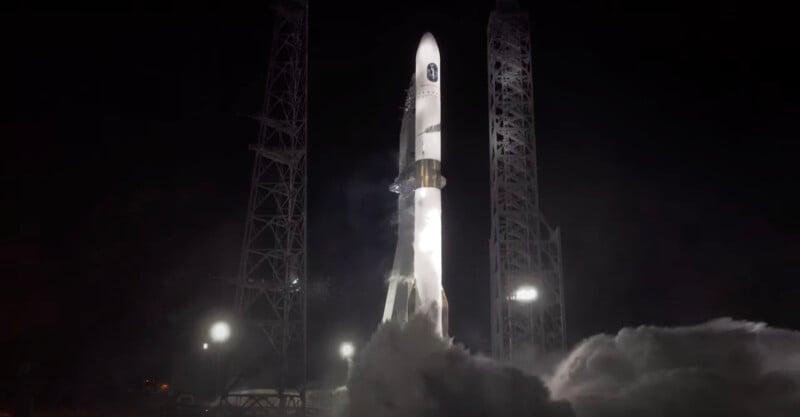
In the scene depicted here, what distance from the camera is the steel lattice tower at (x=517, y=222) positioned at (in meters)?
32.8

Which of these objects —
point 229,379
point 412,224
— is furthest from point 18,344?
point 412,224

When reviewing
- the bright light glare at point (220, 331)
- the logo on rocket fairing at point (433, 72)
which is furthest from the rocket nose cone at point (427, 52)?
the bright light glare at point (220, 331)

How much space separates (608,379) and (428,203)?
966 cm

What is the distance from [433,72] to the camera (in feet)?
98.0

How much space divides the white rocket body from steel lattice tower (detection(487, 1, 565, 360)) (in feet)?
18.8

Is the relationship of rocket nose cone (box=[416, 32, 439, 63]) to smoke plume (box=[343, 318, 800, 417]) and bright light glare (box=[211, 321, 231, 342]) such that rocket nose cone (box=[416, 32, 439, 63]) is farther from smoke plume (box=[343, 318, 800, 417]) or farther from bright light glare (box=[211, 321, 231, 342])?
bright light glare (box=[211, 321, 231, 342])

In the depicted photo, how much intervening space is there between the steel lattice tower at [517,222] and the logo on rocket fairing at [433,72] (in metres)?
5.67

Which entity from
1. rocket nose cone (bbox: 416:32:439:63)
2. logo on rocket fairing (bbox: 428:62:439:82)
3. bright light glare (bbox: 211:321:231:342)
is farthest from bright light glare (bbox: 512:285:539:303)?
bright light glare (bbox: 211:321:231:342)

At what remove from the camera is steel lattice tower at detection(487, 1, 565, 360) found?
32.8 metres

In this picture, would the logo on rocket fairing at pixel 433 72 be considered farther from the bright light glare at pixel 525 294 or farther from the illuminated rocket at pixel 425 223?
the bright light glare at pixel 525 294

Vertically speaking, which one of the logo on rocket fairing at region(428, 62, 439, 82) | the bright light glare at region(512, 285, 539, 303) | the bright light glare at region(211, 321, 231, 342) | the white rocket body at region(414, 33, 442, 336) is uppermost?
the logo on rocket fairing at region(428, 62, 439, 82)

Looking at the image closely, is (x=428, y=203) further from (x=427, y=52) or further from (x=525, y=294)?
(x=525, y=294)

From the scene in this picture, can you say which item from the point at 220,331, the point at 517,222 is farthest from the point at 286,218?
the point at 517,222

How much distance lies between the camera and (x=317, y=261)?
46.0 meters
